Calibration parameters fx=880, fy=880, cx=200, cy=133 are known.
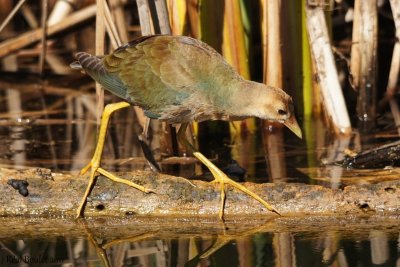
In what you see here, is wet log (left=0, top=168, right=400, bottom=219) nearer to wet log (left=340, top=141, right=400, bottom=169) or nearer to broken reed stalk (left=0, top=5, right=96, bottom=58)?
wet log (left=340, top=141, right=400, bottom=169)

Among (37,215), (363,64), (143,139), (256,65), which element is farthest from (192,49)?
(256,65)

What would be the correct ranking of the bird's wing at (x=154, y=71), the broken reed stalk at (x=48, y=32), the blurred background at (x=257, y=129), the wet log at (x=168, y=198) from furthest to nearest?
the broken reed stalk at (x=48, y=32) < the bird's wing at (x=154, y=71) < the wet log at (x=168, y=198) < the blurred background at (x=257, y=129)

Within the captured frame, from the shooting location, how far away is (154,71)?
4391 mm

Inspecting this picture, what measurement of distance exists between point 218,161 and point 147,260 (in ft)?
5.44

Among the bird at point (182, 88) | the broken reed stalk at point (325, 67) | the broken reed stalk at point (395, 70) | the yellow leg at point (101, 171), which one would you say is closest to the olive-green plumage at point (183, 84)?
the bird at point (182, 88)

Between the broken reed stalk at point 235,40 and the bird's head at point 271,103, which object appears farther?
the broken reed stalk at point 235,40

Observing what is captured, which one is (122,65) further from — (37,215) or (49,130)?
(49,130)

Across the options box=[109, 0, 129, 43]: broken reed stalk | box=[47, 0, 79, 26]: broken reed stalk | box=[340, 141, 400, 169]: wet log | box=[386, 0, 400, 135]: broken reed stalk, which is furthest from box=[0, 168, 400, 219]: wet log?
box=[47, 0, 79, 26]: broken reed stalk

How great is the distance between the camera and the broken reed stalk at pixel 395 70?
580cm

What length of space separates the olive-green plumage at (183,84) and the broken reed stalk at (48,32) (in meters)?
3.16

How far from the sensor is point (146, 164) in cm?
525

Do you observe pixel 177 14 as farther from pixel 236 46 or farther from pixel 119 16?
pixel 119 16

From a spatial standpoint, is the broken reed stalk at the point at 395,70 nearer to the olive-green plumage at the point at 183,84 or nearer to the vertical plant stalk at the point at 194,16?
the vertical plant stalk at the point at 194,16

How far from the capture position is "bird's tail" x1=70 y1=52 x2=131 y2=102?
14.7ft
